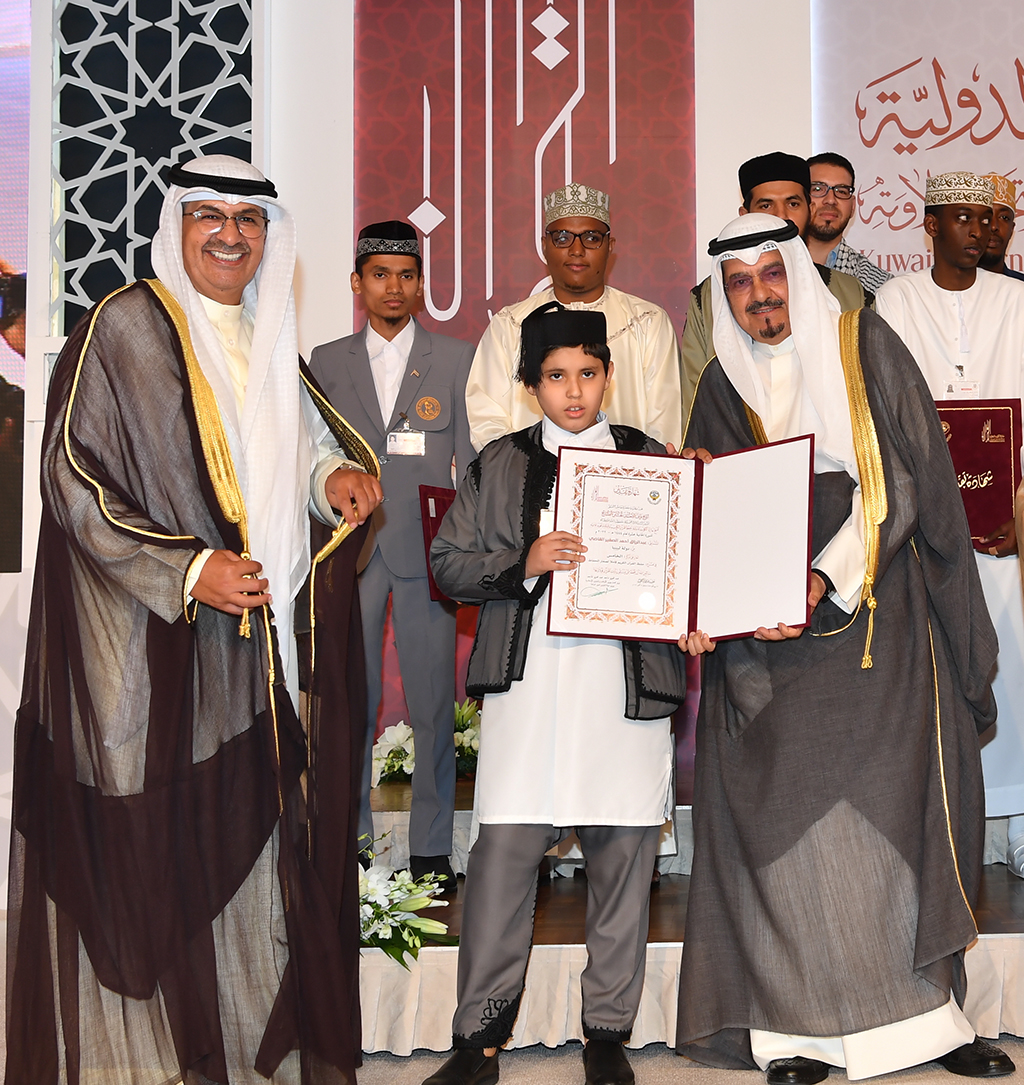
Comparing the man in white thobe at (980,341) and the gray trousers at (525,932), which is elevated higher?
the man in white thobe at (980,341)

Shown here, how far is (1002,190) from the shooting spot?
14.4ft

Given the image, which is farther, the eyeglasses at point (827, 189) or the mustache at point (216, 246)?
the eyeglasses at point (827, 189)

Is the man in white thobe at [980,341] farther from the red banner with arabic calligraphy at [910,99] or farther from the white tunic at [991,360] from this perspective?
the red banner with arabic calligraphy at [910,99]

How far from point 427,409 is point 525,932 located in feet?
6.72

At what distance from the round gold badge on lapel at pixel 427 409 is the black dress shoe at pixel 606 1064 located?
7.36ft

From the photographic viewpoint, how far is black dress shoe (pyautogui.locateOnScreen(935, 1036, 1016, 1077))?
2.86 meters

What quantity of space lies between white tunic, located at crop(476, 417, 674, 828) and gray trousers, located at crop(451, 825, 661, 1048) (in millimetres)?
68

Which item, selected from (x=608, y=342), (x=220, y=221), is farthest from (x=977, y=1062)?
(x=220, y=221)

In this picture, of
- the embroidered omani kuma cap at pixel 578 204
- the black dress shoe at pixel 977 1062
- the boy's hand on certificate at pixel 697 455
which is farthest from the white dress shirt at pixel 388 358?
the black dress shoe at pixel 977 1062

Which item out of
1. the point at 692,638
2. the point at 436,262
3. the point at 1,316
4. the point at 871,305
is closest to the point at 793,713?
the point at 692,638

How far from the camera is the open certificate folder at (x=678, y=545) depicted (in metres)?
2.81

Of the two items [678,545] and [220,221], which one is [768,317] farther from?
[220,221]

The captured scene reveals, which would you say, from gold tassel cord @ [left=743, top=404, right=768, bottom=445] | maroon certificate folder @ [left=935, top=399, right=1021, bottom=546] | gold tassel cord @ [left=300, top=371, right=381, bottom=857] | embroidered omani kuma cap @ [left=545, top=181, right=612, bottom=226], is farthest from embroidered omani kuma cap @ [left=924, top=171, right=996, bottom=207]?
gold tassel cord @ [left=300, top=371, right=381, bottom=857]

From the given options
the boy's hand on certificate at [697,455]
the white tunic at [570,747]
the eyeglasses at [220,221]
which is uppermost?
the eyeglasses at [220,221]
